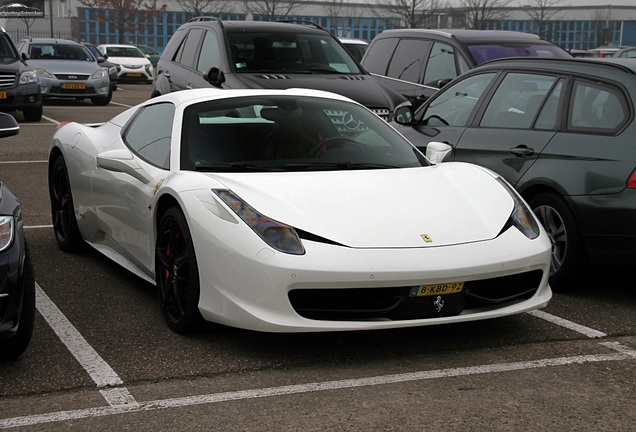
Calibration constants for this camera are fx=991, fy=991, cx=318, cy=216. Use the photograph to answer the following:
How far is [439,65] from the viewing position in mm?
12008

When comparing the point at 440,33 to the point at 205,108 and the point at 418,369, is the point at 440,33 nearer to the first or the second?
the point at 205,108

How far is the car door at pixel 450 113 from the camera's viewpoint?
743cm

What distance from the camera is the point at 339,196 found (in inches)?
202

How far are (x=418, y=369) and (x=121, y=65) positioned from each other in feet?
113

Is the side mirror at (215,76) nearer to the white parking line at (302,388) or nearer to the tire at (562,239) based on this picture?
the tire at (562,239)

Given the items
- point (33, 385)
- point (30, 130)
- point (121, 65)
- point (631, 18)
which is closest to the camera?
point (33, 385)

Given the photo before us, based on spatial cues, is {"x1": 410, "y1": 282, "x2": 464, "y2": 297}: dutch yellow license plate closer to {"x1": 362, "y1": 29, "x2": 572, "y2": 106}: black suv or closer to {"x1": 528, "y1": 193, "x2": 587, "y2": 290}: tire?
{"x1": 528, "y1": 193, "x2": 587, "y2": 290}: tire

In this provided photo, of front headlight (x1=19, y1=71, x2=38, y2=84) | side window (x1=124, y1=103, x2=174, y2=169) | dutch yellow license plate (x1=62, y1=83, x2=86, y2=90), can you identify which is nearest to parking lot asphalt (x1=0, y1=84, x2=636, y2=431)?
side window (x1=124, y1=103, x2=174, y2=169)

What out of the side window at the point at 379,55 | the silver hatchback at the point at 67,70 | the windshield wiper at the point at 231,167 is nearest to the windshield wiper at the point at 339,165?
the windshield wiper at the point at 231,167

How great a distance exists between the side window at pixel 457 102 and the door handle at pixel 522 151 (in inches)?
31.7

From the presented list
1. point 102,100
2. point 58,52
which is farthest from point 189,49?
point 58,52

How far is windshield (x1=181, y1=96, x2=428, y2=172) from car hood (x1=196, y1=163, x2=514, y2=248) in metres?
0.22

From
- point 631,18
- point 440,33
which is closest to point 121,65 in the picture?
point 440,33

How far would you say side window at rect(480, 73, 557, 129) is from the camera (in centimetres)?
681
